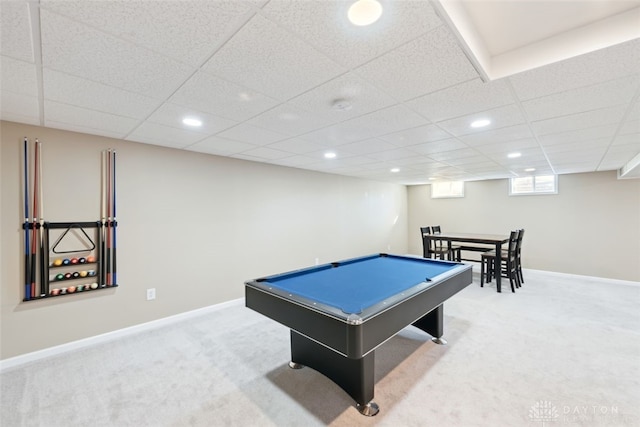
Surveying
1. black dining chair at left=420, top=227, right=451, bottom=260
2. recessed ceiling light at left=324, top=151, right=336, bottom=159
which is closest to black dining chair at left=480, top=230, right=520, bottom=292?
black dining chair at left=420, top=227, right=451, bottom=260

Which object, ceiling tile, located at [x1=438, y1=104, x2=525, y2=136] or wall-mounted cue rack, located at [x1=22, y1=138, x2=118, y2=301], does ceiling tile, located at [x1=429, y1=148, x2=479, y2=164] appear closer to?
ceiling tile, located at [x1=438, y1=104, x2=525, y2=136]

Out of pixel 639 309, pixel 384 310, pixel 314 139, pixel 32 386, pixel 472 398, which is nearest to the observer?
pixel 384 310

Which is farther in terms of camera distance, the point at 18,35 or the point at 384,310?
the point at 384,310

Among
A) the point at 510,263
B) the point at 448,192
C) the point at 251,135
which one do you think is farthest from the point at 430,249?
the point at 251,135

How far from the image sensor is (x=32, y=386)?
6.87 feet

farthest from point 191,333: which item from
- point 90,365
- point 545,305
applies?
point 545,305

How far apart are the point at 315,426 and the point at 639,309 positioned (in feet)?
15.4

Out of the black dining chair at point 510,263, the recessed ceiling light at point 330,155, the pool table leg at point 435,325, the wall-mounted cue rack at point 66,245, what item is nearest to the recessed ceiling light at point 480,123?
the recessed ceiling light at point 330,155

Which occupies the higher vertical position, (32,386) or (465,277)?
(465,277)

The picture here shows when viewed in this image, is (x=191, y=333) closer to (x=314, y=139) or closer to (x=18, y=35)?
(x=314, y=139)

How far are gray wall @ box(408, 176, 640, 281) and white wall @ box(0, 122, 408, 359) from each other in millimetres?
4004

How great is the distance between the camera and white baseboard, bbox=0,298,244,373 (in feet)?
7.87

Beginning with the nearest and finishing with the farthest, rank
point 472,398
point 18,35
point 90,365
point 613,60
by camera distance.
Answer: point 18,35 < point 613,60 < point 472,398 < point 90,365

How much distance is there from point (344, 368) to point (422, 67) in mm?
2014
